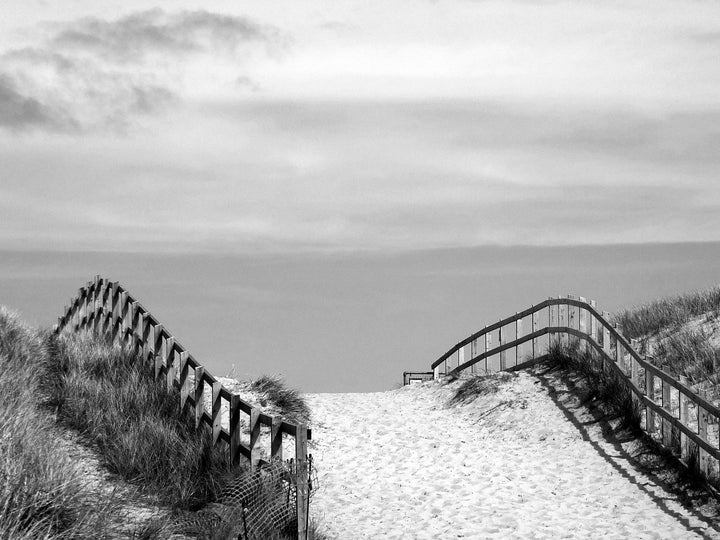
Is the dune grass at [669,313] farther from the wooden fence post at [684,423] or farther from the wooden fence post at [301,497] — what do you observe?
the wooden fence post at [301,497]

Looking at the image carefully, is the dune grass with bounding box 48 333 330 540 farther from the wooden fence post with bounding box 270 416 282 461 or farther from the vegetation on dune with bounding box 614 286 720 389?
the vegetation on dune with bounding box 614 286 720 389

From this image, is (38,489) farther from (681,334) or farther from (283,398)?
(681,334)

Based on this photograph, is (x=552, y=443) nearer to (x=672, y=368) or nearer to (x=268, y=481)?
(x=672, y=368)

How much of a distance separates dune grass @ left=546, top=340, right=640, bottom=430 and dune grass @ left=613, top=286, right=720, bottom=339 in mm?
1873

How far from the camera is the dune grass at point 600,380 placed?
1549 cm

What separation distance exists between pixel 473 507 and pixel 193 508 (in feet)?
13.1

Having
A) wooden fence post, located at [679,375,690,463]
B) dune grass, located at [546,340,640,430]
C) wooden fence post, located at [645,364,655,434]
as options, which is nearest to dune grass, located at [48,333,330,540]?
dune grass, located at [546,340,640,430]

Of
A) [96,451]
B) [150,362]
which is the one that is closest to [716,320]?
[150,362]

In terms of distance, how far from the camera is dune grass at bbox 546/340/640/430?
50.8ft

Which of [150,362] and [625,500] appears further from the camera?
[150,362]

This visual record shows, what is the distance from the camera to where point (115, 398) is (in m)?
A: 14.5

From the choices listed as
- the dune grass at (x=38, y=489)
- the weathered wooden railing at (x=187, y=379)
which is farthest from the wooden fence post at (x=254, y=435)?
the dune grass at (x=38, y=489)

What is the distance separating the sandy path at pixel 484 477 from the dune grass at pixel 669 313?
10.7 ft

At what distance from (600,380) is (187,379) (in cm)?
813
